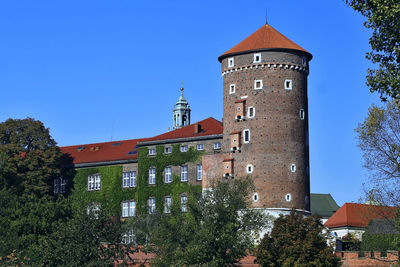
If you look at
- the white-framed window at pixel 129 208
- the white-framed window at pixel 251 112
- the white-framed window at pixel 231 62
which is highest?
the white-framed window at pixel 231 62

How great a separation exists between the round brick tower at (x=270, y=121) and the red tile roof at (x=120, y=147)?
398 centimetres

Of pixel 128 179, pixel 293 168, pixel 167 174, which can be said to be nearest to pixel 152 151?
pixel 167 174

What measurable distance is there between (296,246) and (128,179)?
32064 mm

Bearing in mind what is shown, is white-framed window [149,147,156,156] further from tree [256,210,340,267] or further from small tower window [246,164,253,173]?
tree [256,210,340,267]

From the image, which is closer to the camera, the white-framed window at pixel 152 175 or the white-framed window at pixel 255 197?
the white-framed window at pixel 255 197

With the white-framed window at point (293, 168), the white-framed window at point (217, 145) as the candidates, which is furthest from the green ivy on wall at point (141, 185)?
the white-framed window at point (293, 168)

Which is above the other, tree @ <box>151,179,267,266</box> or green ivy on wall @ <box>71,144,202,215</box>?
green ivy on wall @ <box>71,144,202,215</box>

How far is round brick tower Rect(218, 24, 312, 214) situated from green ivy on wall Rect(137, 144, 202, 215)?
495cm

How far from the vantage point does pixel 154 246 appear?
163ft

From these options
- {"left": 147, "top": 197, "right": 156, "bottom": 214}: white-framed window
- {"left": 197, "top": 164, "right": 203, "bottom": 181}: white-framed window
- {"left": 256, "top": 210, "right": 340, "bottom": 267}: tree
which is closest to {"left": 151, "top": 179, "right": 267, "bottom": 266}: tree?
{"left": 256, "top": 210, "right": 340, "bottom": 267}: tree

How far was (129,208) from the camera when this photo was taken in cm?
7019

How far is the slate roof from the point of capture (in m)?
101

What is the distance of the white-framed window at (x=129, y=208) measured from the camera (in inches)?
2753

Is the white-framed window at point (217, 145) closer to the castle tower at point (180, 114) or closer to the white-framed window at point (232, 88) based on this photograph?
the white-framed window at point (232, 88)
